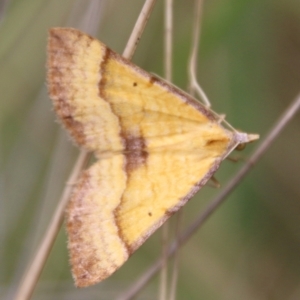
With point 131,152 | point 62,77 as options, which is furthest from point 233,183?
point 62,77

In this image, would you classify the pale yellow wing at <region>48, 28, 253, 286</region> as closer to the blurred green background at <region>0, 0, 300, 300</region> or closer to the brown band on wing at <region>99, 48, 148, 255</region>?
the brown band on wing at <region>99, 48, 148, 255</region>

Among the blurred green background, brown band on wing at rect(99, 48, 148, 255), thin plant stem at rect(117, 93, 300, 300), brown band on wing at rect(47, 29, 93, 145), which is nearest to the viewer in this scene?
brown band on wing at rect(47, 29, 93, 145)

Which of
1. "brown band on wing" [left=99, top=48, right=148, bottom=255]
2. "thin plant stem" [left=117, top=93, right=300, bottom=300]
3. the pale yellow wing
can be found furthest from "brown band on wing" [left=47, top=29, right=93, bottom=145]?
"thin plant stem" [left=117, top=93, right=300, bottom=300]

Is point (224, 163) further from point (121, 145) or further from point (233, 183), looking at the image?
point (121, 145)

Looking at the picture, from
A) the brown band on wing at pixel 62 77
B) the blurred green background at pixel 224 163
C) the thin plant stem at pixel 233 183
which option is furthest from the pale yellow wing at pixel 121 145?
the blurred green background at pixel 224 163

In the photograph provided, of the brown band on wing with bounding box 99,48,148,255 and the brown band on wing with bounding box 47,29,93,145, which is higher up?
the brown band on wing with bounding box 47,29,93,145
